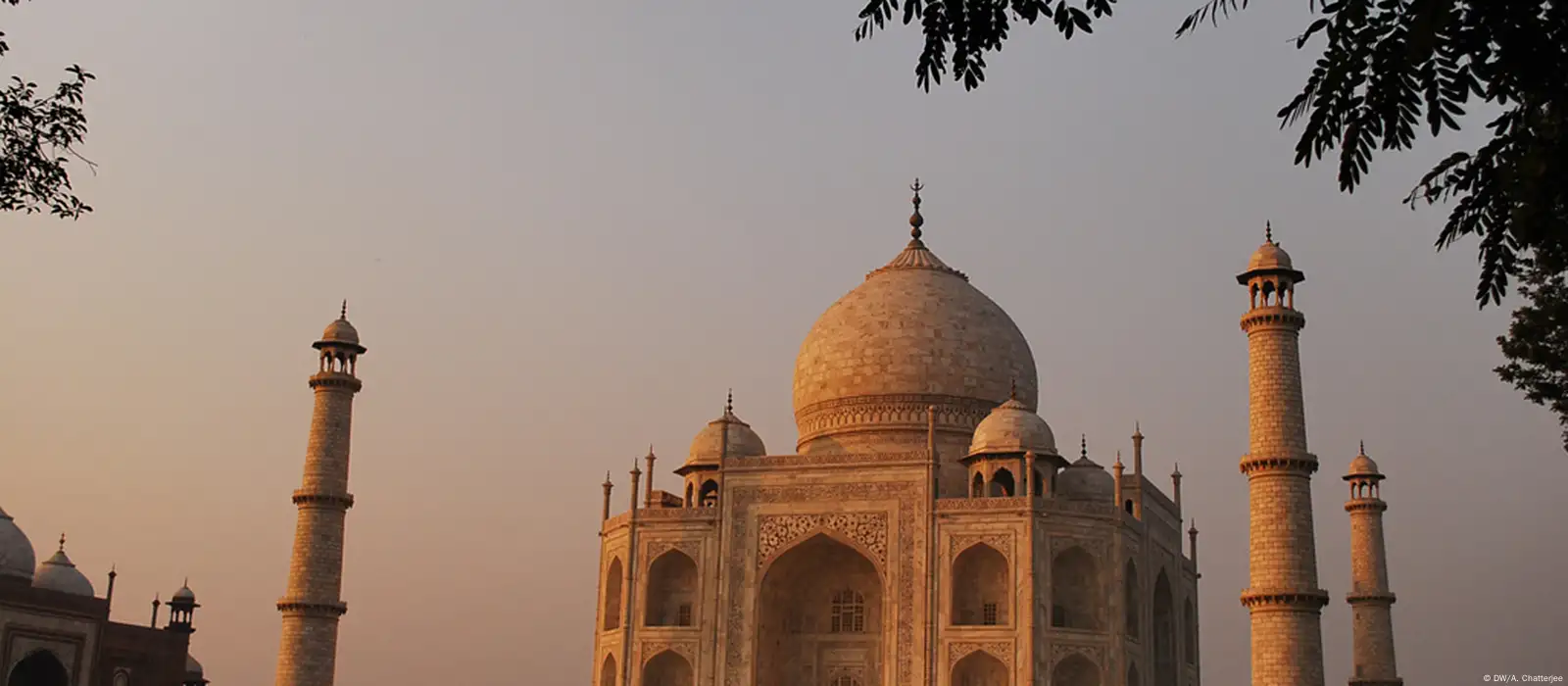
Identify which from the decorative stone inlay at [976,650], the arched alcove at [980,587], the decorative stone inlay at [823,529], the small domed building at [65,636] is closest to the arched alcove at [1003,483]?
the arched alcove at [980,587]

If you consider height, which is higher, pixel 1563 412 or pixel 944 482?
pixel 944 482

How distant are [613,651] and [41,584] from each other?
12364 mm

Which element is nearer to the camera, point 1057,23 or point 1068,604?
point 1057,23

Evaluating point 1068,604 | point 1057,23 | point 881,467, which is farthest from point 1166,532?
point 1057,23

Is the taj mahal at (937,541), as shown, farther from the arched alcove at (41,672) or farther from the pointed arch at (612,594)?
the arched alcove at (41,672)

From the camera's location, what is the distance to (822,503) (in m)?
27.5

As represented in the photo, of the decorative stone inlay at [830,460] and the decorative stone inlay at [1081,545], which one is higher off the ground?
the decorative stone inlay at [830,460]

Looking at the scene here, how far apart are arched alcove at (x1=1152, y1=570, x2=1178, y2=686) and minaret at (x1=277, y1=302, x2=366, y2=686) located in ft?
44.5

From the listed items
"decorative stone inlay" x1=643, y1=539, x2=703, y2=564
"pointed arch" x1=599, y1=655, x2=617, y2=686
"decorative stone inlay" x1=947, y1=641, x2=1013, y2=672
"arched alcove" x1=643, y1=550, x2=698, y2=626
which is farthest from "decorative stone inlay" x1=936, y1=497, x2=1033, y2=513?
"pointed arch" x1=599, y1=655, x2=617, y2=686

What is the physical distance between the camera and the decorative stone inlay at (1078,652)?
25.7 metres

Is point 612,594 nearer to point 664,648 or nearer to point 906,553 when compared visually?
point 664,648

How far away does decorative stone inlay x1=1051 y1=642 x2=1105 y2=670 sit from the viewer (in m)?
25.7

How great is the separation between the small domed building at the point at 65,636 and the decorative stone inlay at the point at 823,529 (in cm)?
1255

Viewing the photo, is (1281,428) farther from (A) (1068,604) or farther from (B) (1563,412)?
(B) (1563,412)
